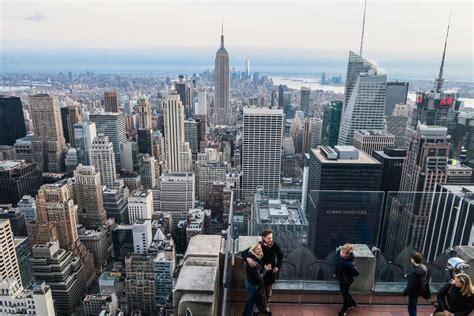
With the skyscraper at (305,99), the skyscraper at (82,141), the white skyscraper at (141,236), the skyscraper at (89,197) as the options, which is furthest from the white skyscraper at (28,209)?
the skyscraper at (305,99)

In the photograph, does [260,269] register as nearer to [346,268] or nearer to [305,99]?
[346,268]

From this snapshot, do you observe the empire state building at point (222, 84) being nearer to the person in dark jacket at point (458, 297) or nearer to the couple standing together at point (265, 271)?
the couple standing together at point (265, 271)

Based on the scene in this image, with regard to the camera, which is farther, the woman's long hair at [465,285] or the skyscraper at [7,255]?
the skyscraper at [7,255]

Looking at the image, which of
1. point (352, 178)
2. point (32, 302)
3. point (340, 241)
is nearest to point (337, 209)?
point (340, 241)

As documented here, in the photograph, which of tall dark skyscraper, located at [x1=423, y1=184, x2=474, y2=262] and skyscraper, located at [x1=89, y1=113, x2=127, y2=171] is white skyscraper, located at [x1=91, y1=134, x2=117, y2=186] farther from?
tall dark skyscraper, located at [x1=423, y1=184, x2=474, y2=262]

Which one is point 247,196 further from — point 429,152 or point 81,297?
point 429,152
